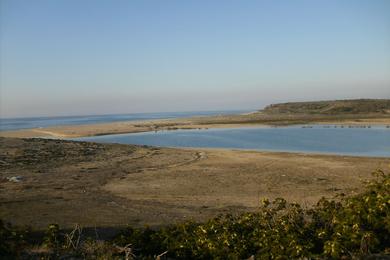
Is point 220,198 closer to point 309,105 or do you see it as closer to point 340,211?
point 340,211

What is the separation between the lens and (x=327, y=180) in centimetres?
2092

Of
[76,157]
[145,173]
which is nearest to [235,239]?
[145,173]

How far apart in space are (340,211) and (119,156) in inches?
921

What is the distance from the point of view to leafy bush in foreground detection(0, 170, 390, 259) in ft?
25.6

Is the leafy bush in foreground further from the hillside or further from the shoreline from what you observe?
the hillside

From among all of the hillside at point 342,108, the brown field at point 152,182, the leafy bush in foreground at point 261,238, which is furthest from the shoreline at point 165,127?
the leafy bush in foreground at point 261,238

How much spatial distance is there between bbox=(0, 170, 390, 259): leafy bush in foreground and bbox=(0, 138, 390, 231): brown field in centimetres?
468

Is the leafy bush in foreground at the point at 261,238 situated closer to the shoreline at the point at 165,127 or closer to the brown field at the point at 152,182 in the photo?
the brown field at the point at 152,182

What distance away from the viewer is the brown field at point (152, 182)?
15.3 metres

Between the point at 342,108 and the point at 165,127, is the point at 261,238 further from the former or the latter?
the point at 342,108

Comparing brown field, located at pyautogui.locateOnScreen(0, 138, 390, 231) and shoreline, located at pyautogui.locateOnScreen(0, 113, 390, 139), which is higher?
shoreline, located at pyautogui.locateOnScreen(0, 113, 390, 139)

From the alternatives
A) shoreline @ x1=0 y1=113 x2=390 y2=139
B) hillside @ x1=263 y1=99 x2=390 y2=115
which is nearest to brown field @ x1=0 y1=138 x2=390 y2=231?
shoreline @ x1=0 y1=113 x2=390 y2=139

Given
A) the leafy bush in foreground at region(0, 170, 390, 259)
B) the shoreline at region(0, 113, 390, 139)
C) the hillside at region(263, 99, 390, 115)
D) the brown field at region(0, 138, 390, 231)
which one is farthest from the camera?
the hillside at region(263, 99, 390, 115)

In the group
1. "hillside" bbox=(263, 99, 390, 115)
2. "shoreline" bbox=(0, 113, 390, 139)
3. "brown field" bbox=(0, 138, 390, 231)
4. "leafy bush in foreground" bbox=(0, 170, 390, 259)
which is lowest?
"brown field" bbox=(0, 138, 390, 231)
